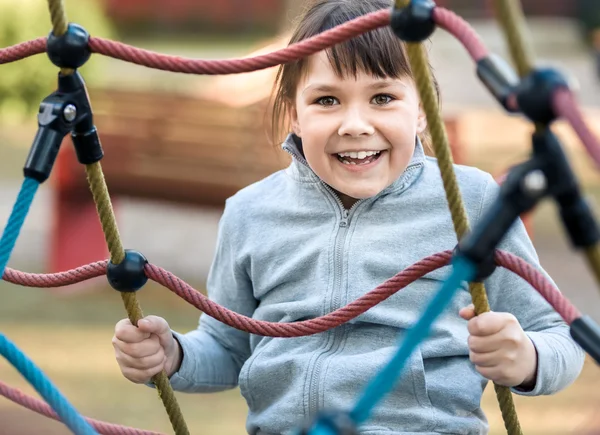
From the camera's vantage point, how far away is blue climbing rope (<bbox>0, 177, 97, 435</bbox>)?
1043mm

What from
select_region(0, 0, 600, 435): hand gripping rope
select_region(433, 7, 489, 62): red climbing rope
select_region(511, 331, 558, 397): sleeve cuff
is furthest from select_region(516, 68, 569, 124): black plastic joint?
select_region(511, 331, 558, 397): sleeve cuff

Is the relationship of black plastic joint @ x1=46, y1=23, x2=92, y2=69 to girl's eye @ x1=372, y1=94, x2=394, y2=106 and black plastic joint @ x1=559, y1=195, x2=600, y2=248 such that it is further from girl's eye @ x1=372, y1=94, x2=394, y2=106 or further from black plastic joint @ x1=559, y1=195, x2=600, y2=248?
black plastic joint @ x1=559, y1=195, x2=600, y2=248

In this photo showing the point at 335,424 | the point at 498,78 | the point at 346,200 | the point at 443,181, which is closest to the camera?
the point at 335,424

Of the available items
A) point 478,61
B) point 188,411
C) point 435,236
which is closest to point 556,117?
point 478,61

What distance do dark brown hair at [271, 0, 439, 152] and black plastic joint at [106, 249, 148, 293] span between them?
329mm

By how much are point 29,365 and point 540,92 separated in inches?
22.0

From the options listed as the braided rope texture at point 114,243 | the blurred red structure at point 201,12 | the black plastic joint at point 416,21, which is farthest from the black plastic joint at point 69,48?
the blurred red structure at point 201,12

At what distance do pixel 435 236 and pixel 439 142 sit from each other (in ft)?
0.99

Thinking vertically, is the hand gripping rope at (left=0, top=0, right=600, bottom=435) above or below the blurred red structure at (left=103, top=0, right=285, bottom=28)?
below

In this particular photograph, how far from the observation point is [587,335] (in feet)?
3.11

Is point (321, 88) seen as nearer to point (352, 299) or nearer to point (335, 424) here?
point (352, 299)

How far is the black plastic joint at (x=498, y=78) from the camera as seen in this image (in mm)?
924

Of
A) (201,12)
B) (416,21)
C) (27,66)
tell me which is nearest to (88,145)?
(416,21)

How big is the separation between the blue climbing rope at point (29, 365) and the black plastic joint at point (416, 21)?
404mm
